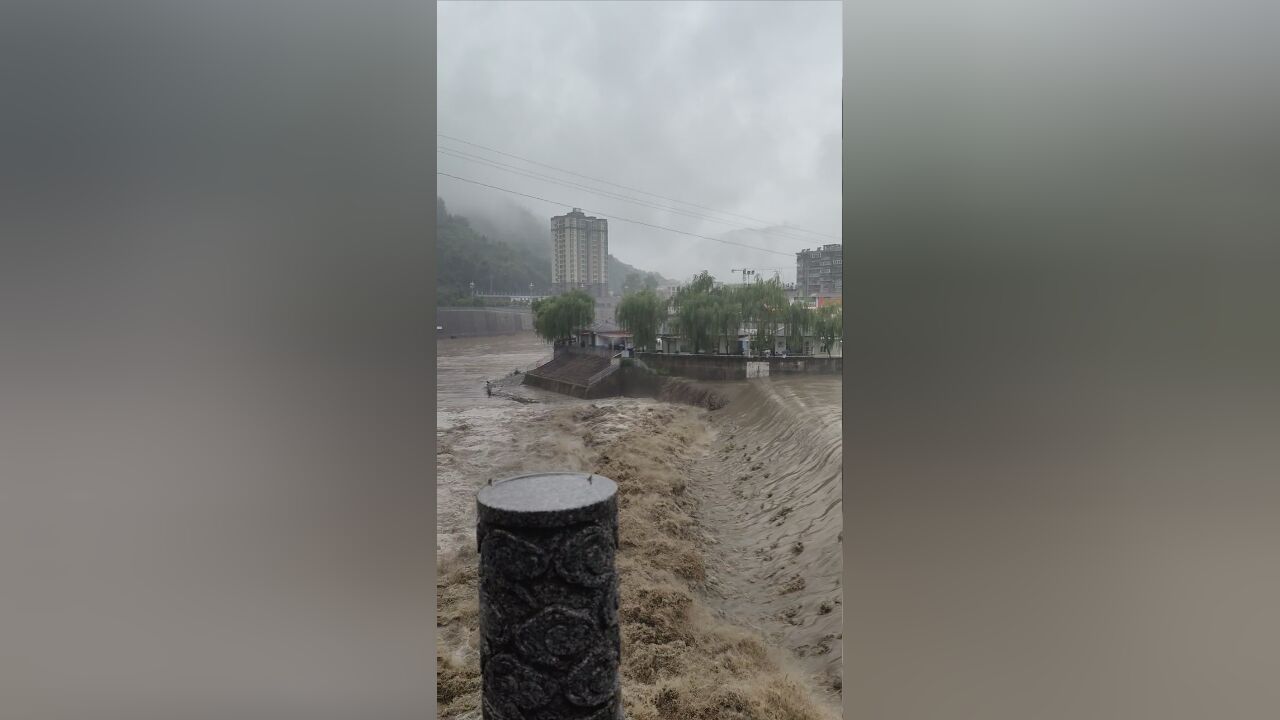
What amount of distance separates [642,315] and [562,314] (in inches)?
26.0

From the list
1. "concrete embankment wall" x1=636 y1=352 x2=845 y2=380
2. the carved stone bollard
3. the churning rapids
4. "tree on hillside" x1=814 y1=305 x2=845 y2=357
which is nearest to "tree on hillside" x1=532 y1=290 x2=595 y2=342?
the churning rapids

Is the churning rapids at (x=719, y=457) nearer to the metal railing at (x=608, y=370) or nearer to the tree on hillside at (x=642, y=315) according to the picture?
the metal railing at (x=608, y=370)

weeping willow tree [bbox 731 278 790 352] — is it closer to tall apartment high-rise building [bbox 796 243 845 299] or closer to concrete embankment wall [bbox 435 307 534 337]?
tall apartment high-rise building [bbox 796 243 845 299]

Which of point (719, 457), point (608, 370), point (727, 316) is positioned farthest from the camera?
point (719, 457)

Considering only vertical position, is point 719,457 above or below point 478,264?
below

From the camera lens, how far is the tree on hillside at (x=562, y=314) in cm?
457

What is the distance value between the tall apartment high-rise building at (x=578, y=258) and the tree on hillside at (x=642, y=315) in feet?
0.96

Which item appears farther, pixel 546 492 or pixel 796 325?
pixel 796 325

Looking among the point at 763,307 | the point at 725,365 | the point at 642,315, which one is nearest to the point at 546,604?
the point at 642,315

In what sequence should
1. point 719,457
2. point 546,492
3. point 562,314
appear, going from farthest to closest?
1. point 719,457
2. point 562,314
3. point 546,492

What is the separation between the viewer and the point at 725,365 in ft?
16.1

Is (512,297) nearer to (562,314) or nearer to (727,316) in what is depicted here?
(562,314)
